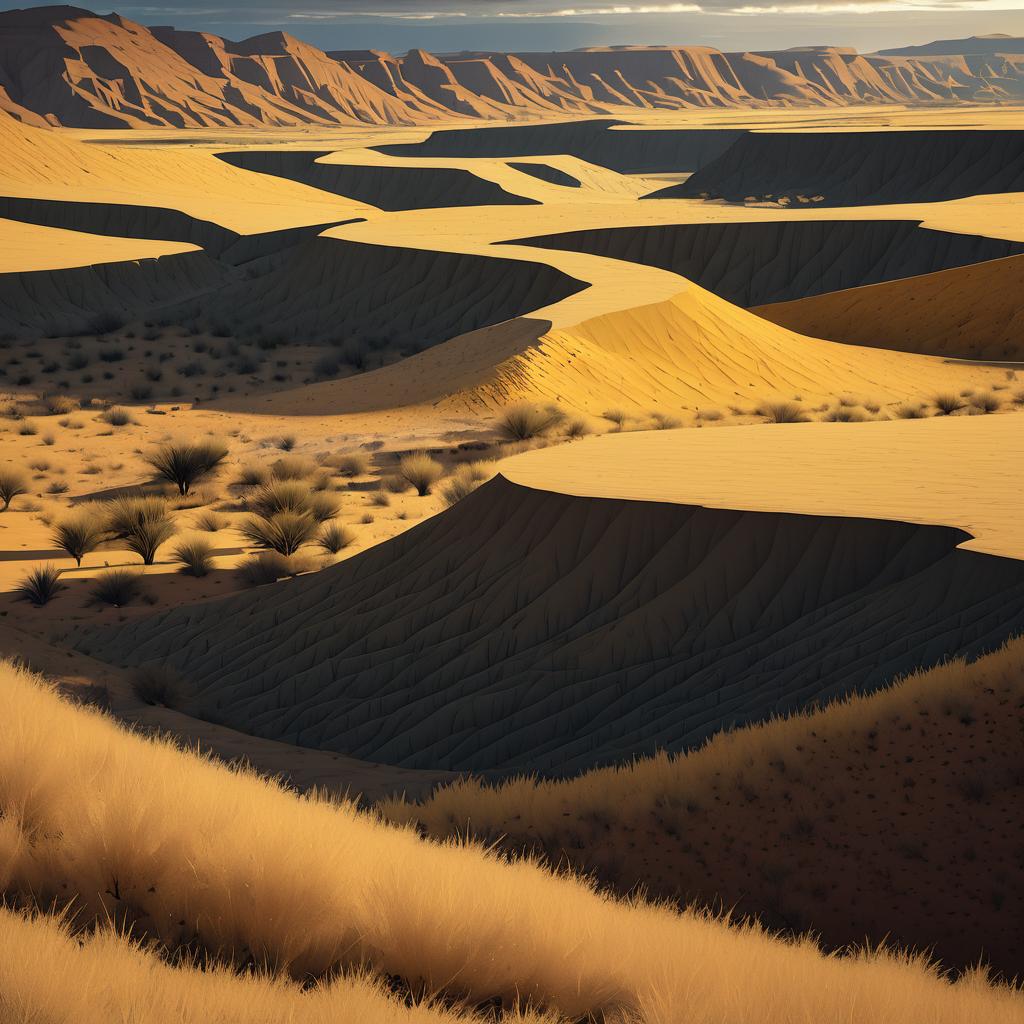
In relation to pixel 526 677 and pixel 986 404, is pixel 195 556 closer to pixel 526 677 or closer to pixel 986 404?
pixel 526 677

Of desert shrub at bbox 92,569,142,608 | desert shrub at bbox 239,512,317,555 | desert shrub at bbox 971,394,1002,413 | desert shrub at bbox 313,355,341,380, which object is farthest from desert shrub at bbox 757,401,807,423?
desert shrub at bbox 92,569,142,608

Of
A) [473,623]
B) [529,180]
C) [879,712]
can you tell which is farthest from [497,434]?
[529,180]

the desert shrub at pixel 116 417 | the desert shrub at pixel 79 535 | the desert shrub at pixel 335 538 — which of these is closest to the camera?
the desert shrub at pixel 335 538

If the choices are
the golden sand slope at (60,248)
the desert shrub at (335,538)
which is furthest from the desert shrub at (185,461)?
the golden sand slope at (60,248)

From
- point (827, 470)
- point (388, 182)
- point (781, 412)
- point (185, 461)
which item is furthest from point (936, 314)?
point (388, 182)

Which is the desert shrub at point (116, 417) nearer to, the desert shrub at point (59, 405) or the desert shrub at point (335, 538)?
the desert shrub at point (59, 405)

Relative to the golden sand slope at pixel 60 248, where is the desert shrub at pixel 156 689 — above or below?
below
